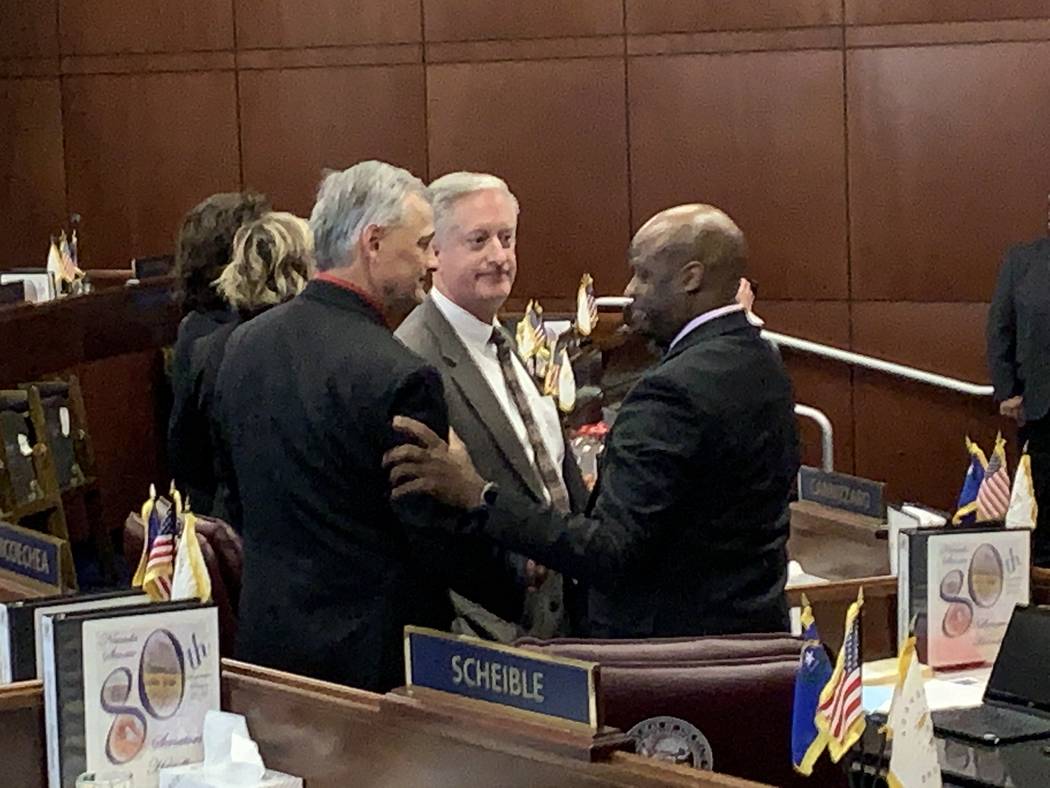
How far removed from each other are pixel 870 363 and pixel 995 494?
4.50 metres

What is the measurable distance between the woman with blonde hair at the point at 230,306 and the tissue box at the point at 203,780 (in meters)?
1.42

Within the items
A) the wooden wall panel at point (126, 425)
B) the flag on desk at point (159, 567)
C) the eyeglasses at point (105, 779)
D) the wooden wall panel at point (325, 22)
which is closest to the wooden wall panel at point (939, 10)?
the wooden wall panel at point (325, 22)

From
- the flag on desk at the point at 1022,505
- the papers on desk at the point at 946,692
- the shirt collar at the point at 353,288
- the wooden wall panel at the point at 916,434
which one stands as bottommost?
the wooden wall panel at the point at 916,434

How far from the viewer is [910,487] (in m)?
7.43

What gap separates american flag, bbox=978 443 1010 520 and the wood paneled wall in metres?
4.45

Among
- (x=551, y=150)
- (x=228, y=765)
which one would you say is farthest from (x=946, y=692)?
(x=551, y=150)

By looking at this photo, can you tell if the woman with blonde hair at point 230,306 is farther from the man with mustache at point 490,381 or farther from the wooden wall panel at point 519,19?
the wooden wall panel at point 519,19

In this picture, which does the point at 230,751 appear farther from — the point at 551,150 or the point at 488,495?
the point at 551,150

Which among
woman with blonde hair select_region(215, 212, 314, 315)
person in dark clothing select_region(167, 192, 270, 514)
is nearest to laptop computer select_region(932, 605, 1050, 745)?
woman with blonde hair select_region(215, 212, 314, 315)

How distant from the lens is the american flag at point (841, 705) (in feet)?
6.42

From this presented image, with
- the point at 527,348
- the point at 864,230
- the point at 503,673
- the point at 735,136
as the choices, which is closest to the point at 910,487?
the point at 864,230

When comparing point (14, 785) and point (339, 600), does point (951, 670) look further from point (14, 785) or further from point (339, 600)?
point (14, 785)

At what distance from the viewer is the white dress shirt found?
3186mm

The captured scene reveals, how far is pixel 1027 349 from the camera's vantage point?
6.33 meters
